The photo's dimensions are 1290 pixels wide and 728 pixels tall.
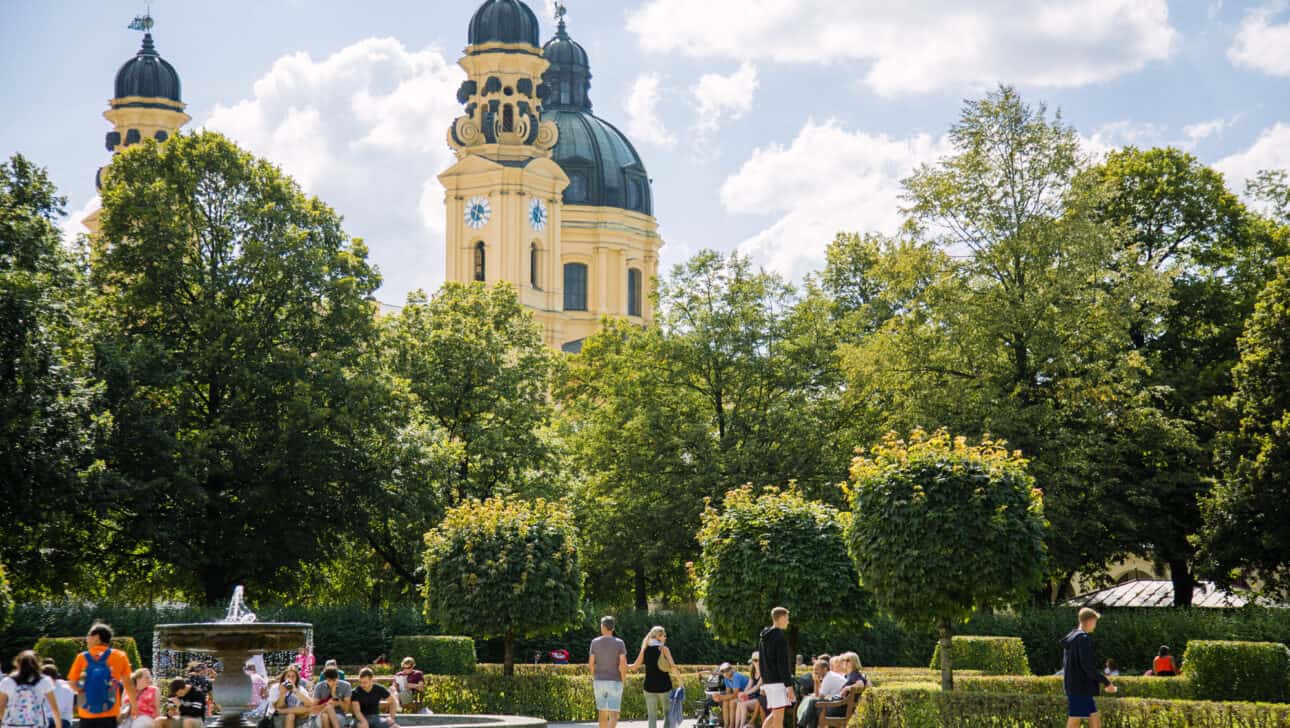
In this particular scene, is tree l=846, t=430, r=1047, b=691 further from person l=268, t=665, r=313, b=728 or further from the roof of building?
the roof of building

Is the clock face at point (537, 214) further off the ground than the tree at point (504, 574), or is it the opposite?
the clock face at point (537, 214)

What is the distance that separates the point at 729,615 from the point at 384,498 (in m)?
16.1

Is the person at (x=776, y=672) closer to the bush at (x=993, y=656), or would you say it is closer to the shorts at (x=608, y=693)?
the shorts at (x=608, y=693)

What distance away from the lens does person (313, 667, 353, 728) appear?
19.9 m

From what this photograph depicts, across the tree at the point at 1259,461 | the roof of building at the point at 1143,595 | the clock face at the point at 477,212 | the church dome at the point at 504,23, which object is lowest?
the roof of building at the point at 1143,595

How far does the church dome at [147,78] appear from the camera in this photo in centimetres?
8444

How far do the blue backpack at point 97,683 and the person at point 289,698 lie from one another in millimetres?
4331

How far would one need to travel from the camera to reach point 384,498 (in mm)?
39625

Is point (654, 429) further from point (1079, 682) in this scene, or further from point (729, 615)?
point (1079, 682)

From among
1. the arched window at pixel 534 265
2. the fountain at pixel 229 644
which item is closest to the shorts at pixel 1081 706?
the fountain at pixel 229 644

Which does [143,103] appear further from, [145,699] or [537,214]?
[145,699]

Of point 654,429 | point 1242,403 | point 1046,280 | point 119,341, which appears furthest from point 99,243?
point 1242,403

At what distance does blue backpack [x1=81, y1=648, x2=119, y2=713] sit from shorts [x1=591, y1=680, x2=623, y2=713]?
6.73 m

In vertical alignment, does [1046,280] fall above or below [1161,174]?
below
